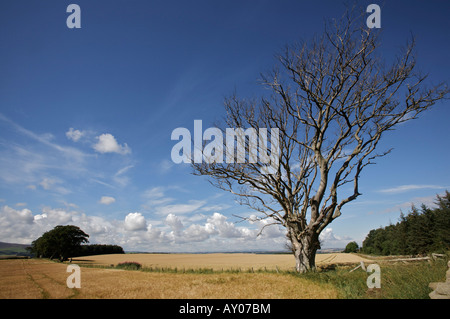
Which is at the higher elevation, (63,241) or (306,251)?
(306,251)

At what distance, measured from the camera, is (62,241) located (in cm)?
5081

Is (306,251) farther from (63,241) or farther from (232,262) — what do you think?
(63,241)

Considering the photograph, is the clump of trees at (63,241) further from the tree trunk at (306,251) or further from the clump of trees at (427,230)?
the clump of trees at (427,230)

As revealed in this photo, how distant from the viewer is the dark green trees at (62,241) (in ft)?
165

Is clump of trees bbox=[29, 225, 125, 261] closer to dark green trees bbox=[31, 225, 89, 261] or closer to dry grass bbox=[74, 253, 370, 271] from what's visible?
dark green trees bbox=[31, 225, 89, 261]

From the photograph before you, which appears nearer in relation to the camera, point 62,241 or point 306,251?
point 306,251

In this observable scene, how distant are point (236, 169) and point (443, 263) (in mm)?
13350

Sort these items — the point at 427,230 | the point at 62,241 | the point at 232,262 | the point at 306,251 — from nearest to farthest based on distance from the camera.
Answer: the point at 306,251, the point at 232,262, the point at 427,230, the point at 62,241

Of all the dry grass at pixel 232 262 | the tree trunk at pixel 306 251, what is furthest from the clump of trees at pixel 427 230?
the tree trunk at pixel 306 251

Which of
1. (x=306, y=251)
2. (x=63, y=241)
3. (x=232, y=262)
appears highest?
(x=306, y=251)

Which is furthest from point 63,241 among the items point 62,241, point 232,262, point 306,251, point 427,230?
point 427,230
